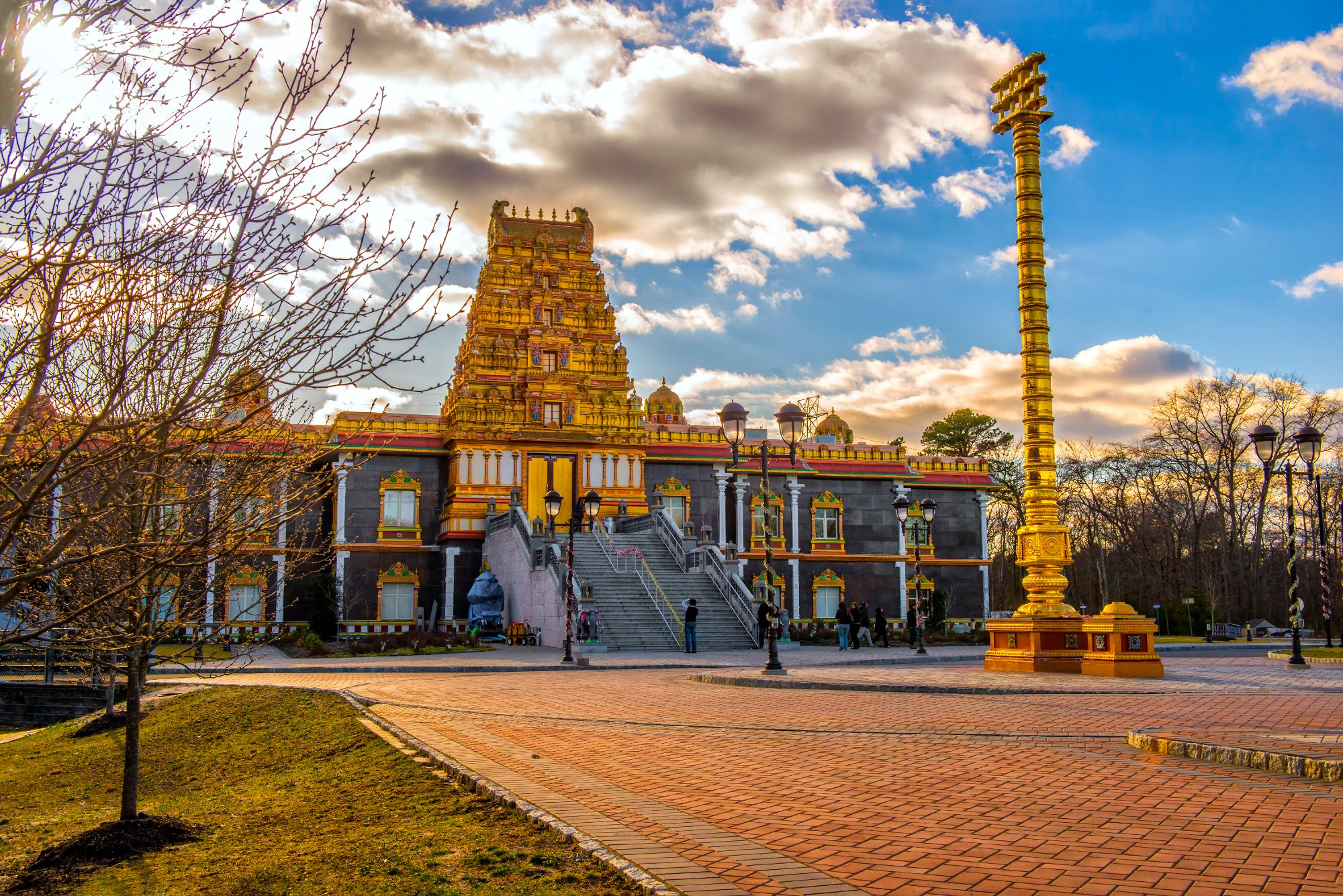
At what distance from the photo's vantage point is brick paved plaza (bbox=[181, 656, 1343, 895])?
6188 millimetres

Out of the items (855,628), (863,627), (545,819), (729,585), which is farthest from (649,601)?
(545,819)

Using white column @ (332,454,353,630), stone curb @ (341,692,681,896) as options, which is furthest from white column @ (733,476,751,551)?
stone curb @ (341,692,681,896)

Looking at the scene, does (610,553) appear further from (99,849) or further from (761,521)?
(99,849)

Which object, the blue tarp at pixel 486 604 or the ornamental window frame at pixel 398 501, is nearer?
the blue tarp at pixel 486 604

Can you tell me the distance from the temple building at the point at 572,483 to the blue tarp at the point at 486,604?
0.75m

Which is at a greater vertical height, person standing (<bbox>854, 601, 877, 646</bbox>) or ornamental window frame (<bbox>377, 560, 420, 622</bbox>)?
ornamental window frame (<bbox>377, 560, 420, 622</bbox>)

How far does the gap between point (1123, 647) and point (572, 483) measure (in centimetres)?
2491

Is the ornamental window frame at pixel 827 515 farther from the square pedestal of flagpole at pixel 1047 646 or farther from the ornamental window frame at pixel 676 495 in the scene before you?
the square pedestal of flagpole at pixel 1047 646

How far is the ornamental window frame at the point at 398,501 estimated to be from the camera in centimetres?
4241

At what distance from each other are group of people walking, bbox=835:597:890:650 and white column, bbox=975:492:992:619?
12.4m

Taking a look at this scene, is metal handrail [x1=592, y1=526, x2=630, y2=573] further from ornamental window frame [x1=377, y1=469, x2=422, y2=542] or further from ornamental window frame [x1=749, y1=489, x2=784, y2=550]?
ornamental window frame [x1=749, y1=489, x2=784, y2=550]

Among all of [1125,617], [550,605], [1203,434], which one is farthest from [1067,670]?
[1203,434]

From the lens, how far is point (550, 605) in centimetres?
3309

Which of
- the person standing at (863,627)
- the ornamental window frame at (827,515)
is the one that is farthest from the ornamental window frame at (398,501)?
the person standing at (863,627)
